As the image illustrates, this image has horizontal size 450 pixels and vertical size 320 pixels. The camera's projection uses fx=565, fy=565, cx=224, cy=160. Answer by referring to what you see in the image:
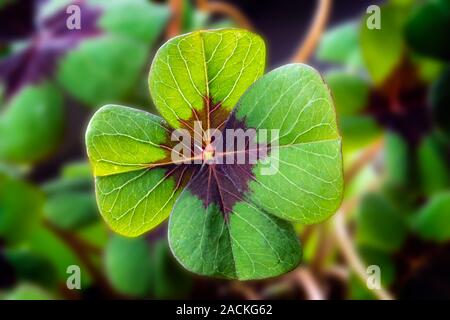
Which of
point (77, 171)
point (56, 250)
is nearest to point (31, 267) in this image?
point (56, 250)

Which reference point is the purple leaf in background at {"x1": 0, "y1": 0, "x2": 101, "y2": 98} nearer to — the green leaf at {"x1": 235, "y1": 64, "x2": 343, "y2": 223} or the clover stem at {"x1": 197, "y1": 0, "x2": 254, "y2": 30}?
the clover stem at {"x1": 197, "y1": 0, "x2": 254, "y2": 30}

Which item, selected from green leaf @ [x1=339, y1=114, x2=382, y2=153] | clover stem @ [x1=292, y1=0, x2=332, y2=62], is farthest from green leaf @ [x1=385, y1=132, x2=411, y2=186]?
clover stem @ [x1=292, y1=0, x2=332, y2=62]

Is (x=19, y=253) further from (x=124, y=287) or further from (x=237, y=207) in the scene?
(x=237, y=207)

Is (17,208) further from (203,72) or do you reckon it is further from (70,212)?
(203,72)

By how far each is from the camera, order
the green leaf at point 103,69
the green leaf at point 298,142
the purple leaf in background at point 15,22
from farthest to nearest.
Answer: the purple leaf in background at point 15,22
the green leaf at point 103,69
the green leaf at point 298,142

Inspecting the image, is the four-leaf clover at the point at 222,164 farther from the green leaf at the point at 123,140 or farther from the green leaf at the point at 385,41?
the green leaf at the point at 385,41

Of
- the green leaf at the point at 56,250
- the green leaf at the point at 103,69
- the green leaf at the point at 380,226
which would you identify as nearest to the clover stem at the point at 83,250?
the green leaf at the point at 56,250

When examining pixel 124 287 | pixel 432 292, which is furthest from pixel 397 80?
pixel 124 287
